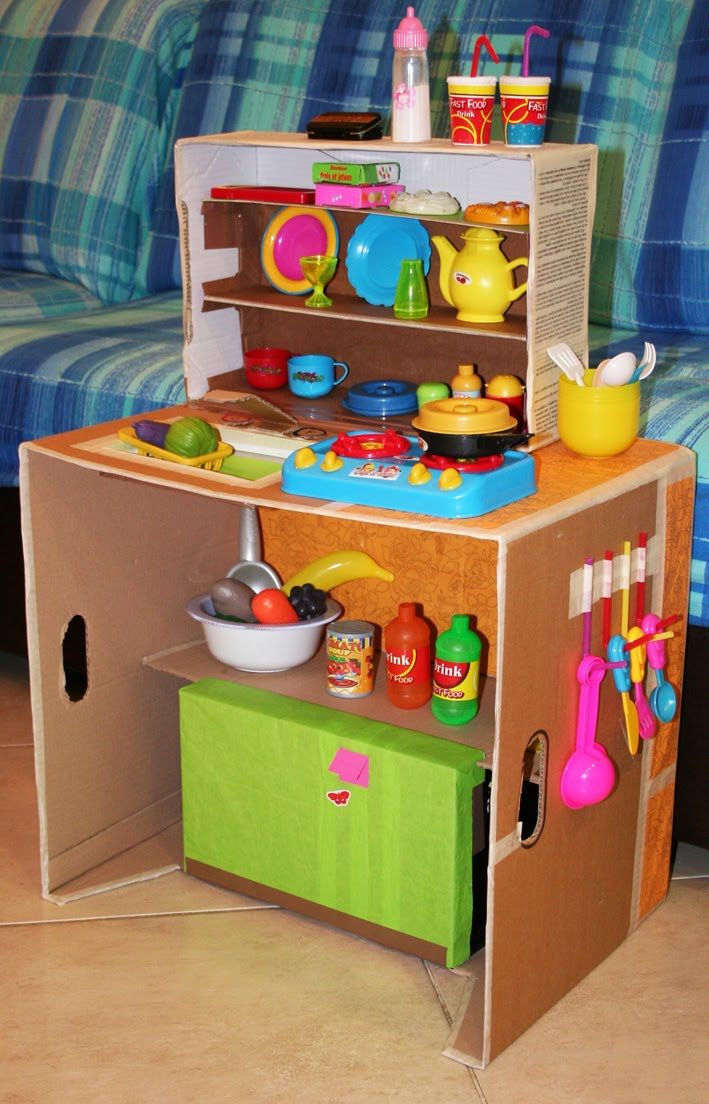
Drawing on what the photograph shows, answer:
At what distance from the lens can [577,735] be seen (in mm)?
1367

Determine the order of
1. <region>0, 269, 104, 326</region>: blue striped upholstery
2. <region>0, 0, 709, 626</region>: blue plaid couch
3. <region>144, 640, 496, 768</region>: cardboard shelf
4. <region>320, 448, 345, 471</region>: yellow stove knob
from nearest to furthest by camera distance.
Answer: <region>320, 448, 345, 471</region>: yellow stove knob → <region>144, 640, 496, 768</region>: cardboard shelf → <region>0, 0, 709, 626</region>: blue plaid couch → <region>0, 269, 104, 326</region>: blue striped upholstery

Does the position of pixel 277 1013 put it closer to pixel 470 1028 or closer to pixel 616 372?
pixel 470 1028

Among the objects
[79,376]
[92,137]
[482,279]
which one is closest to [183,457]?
[482,279]

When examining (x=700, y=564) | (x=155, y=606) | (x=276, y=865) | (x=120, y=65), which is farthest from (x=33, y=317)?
(x=700, y=564)

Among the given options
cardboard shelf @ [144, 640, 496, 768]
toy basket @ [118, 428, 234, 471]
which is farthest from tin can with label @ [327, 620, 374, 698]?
toy basket @ [118, 428, 234, 471]

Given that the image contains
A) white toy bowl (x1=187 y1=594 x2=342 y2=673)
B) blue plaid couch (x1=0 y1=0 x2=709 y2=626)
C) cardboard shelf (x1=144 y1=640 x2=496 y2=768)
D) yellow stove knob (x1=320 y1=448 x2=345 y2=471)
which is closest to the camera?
yellow stove knob (x1=320 y1=448 x2=345 y2=471)

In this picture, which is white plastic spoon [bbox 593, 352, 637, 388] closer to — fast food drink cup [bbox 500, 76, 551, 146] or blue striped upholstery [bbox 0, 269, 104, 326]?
fast food drink cup [bbox 500, 76, 551, 146]

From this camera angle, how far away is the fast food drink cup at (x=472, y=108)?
1419 mm

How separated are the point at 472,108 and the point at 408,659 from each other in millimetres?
570

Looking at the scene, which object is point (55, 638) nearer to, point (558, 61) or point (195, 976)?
point (195, 976)

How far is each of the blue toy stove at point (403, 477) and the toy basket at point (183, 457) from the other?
4.0 inches

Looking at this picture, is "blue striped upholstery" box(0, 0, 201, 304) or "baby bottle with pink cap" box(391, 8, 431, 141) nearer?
"baby bottle with pink cap" box(391, 8, 431, 141)

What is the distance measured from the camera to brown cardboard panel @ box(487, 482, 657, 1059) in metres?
1.26

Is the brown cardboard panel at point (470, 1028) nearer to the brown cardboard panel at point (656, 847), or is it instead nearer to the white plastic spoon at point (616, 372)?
the brown cardboard panel at point (656, 847)
